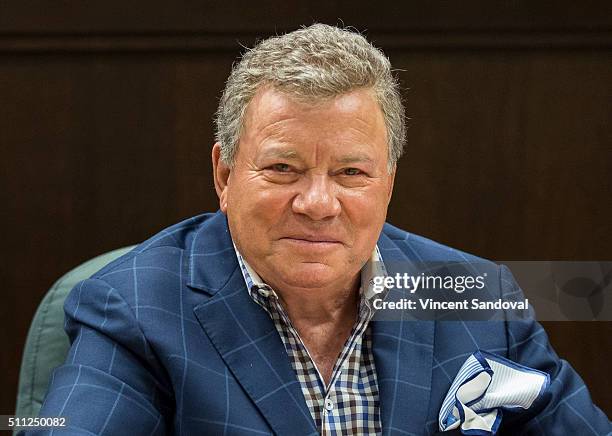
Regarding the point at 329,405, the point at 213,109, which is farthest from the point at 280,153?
the point at 213,109

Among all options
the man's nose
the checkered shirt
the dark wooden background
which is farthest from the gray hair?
the dark wooden background

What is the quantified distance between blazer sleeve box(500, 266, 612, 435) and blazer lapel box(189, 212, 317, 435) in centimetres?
35

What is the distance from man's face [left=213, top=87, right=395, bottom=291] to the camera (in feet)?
4.95

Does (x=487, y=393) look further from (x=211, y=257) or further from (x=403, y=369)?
(x=211, y=257)

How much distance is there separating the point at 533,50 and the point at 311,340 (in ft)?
3.10

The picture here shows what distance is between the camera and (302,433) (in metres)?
1.53

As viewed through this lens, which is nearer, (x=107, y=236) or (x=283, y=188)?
(x=283, y=188)

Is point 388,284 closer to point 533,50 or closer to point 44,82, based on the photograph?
point 533,50

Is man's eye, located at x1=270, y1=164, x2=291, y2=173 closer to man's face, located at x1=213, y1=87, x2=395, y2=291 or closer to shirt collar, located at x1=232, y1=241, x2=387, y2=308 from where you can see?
man's face, located at x1=213, y1=87, x2=395, y2=291

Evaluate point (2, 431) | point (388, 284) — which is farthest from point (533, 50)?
point (2, 431)

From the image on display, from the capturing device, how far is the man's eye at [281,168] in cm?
153

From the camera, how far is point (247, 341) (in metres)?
1.59

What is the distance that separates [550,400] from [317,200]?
1.64 feet

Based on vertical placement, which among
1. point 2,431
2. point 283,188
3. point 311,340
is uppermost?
point 283,188
